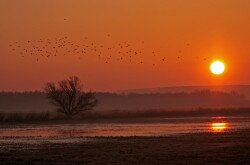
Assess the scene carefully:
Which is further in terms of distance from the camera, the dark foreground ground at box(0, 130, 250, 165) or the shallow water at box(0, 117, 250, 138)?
the shallow water at box(0, 117, 250, 138)

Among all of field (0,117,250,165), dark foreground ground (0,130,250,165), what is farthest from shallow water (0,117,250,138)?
field (0,117,250,165)

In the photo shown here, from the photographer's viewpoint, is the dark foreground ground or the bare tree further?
the bare tree

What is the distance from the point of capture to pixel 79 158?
32188 millimetres

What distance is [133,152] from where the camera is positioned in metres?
35.1

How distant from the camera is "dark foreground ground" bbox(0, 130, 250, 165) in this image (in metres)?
30.2

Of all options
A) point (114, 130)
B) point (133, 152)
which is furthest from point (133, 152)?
point (114, 130)

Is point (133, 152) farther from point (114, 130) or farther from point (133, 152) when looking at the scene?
point (114, 130)

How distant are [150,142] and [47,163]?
45.6ft

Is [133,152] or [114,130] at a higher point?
[114,130]

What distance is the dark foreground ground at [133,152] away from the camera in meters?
30.2

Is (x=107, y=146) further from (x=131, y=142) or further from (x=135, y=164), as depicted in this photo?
(x=135, y=164)

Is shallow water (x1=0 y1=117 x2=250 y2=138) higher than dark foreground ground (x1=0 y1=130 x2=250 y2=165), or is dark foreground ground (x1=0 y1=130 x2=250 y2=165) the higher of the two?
shallow water (x1=0 y1=117 x2=250 y2=138)

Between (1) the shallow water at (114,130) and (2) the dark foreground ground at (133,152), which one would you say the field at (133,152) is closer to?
(2) the dark foreground ground at (133,152)

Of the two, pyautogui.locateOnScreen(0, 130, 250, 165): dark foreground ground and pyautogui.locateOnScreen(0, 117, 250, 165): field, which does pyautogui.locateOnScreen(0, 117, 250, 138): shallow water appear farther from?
pyautogui.locateOnScreen(0, 117, 250, 165): field
